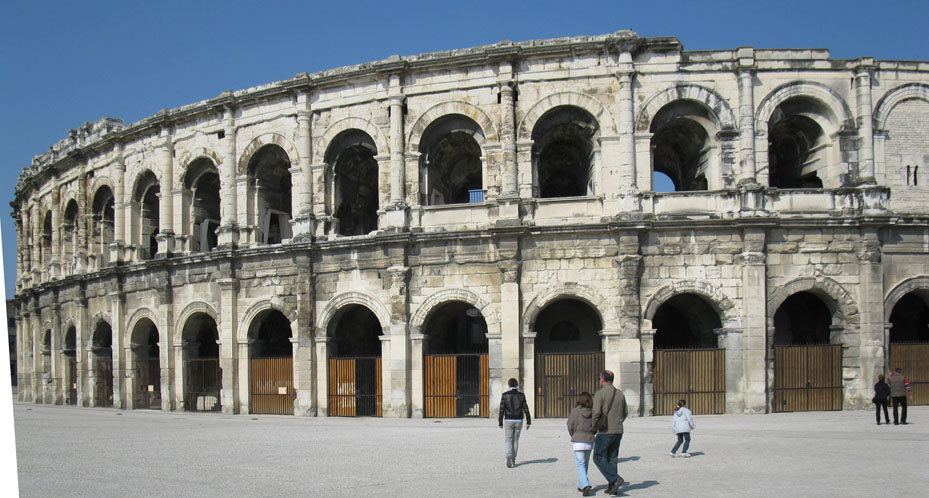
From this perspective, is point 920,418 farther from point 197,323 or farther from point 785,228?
point 197,323

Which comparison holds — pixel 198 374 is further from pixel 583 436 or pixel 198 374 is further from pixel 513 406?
pixel 583 436

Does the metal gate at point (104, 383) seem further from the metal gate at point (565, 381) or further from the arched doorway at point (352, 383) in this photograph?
the metal gate at point (565, 381)

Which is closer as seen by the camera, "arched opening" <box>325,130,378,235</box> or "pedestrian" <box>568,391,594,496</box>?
"pedestrian" <box>568,391,594,496</box>

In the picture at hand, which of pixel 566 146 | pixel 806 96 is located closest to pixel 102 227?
pixel 566 146

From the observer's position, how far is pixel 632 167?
63.2 ft

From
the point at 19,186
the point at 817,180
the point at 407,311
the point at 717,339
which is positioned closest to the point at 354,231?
the point at 407,311

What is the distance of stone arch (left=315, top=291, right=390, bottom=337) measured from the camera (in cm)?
2050

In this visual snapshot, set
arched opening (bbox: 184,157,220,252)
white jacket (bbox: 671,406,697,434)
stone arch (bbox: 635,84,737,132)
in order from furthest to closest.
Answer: arched opening (bbox: 184,157,220,252)
stone arch (bbox: 635,84,737,132)
white jacket (bbox: 671,406,697,434)

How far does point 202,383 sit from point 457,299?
9095 millimetres

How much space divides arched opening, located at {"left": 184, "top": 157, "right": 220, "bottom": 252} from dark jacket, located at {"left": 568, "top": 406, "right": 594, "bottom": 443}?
17409 millimetres

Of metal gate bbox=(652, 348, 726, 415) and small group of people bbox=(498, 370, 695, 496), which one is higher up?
small group of people bbox=(498, 370, 695, 496)

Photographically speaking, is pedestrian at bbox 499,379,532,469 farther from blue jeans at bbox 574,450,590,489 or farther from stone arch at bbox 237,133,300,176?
stone arch at bbox 237,133,300,176

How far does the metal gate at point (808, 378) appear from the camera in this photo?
61.8 ft

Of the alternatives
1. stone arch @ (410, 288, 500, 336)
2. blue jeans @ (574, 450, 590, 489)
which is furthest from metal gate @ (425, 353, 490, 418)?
blue jeans @ (574, 450, 590, 489)
